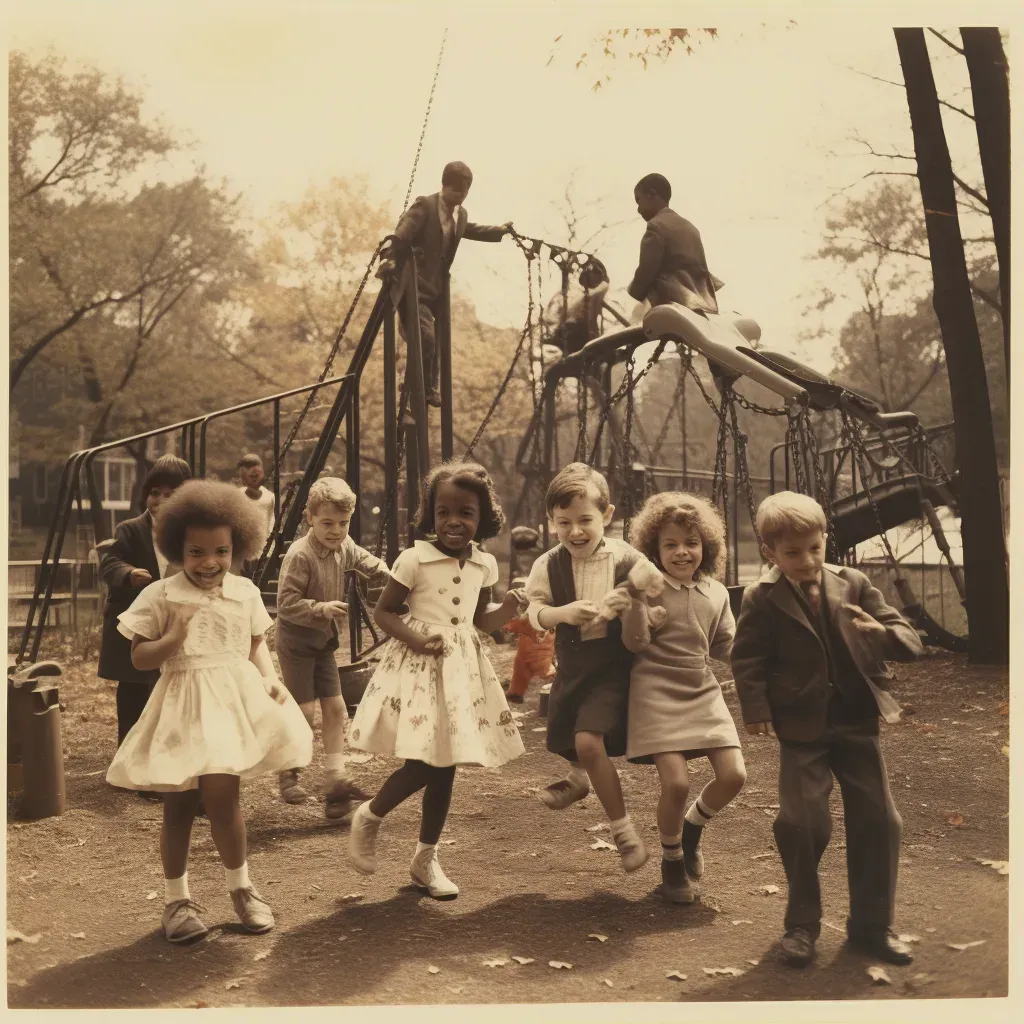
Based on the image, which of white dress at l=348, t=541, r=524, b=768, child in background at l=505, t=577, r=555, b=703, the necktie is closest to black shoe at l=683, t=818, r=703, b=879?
white dress at l=348, t=541, r=524, b=768

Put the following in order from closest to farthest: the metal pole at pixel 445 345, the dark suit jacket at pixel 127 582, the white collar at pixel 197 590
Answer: the white collar at pixel 197 590, the dark suit jacket at pixel 127 582, the metal pole at pixel 445 345

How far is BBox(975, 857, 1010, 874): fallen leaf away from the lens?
4.33m

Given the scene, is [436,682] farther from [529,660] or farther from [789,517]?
[529,660]

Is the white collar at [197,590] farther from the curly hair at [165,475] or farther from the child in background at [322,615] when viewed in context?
the curly hair at [165,475]

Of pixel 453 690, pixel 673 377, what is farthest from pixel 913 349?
pixel 673 377

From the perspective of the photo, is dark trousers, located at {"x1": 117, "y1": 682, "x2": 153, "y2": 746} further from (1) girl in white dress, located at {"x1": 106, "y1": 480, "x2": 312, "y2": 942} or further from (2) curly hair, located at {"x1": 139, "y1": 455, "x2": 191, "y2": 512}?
(1) girl in white dress, located at {"x1": 106, "y1": 480, "x2": 312, "y2": 942}

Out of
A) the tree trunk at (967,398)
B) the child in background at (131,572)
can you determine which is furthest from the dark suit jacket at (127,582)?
the tree trunk at (967,398)

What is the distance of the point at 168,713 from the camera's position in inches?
146

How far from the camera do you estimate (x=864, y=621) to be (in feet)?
11.2

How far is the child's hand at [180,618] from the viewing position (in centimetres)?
367

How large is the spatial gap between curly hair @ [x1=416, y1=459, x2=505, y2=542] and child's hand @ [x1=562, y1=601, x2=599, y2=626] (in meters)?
0.36

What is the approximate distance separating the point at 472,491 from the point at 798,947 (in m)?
1.79

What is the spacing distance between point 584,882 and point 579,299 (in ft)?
15.9

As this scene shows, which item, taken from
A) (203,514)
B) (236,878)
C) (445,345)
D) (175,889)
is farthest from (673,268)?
(175,889)
